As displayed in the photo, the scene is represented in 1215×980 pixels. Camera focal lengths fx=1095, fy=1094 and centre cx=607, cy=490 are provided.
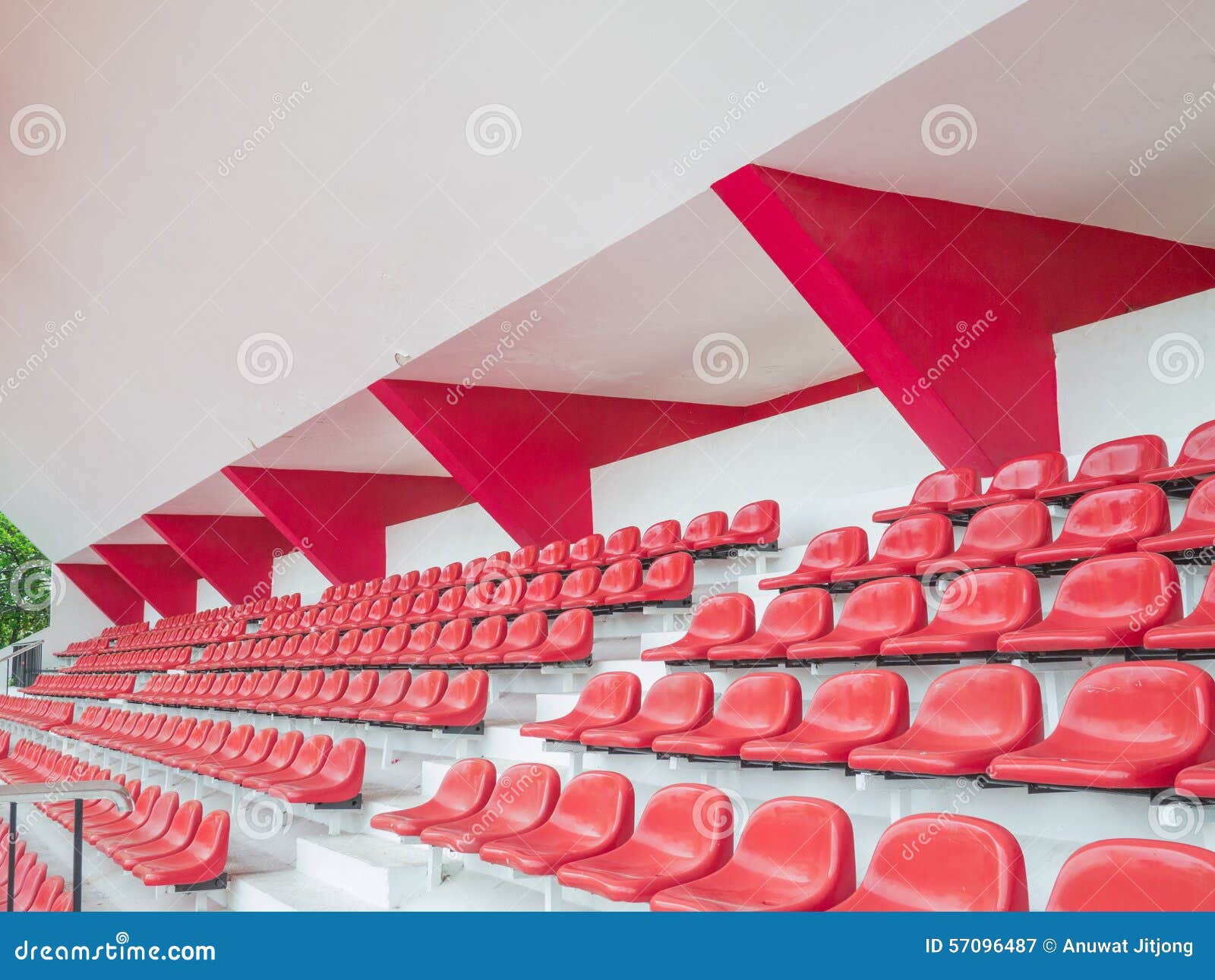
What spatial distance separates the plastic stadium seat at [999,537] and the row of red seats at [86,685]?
8297 millimetres

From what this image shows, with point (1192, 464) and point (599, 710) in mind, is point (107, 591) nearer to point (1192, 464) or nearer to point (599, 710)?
point (599, 710)

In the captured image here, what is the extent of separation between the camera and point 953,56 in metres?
3.45

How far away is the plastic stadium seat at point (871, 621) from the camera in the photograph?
118 inches

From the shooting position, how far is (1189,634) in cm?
219

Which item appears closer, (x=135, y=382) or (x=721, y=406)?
(x=721, y=406)

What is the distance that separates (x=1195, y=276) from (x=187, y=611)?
13947 millimetres

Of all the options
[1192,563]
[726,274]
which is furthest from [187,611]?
[1192,563]

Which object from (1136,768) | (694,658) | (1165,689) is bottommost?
(1136,768)

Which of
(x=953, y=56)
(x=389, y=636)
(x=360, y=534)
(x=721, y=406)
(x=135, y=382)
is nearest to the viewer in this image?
(x=953, y=56)

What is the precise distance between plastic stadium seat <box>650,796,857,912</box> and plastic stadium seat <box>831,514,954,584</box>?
1.46 meters

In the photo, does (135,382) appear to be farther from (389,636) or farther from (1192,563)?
(1192,563)

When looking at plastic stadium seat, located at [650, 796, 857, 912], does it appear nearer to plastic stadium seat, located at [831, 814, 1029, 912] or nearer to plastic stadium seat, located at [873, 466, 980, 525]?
plastic stadium seat, located at [831, 814, 1029, 912]

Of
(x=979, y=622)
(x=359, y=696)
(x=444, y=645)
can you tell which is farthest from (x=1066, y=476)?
(x=359, y=696)
